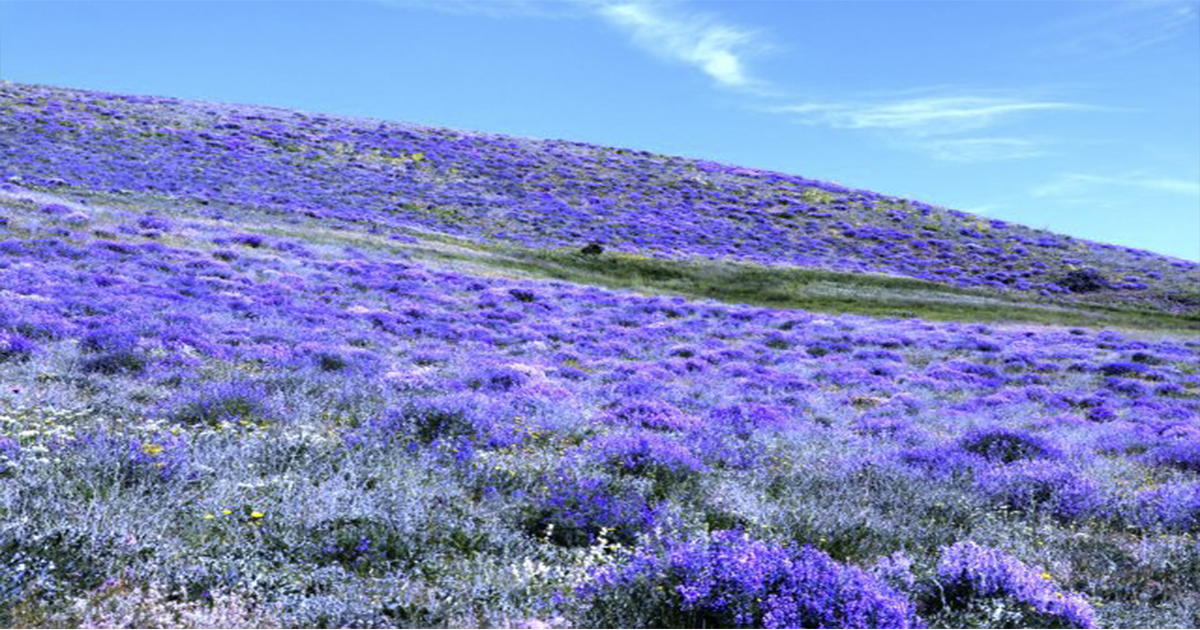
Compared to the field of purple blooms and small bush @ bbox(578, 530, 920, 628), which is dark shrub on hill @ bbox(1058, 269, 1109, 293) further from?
small bush @ bbox(578, 530, 920, 628)

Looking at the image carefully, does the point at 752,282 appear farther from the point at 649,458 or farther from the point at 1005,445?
the point at 649,458

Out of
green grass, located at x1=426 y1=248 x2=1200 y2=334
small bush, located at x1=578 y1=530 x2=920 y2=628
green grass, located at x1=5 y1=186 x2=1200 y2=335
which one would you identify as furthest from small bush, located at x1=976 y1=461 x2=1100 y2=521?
green grass, located at x1=426 y1=248 x2=1200 y2=334

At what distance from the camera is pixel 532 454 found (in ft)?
27.7

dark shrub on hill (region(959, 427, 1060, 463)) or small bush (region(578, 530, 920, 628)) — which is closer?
small bush (region(578, 530, 920, 628))

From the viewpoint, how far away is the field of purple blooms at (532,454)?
4559 millimetres

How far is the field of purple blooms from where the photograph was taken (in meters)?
4.56

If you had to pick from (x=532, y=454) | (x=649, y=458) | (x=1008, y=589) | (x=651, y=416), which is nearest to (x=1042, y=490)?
(x=1008, y=589)

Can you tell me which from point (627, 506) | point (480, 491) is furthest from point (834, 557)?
point (480, 491)

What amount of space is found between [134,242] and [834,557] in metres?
27.9

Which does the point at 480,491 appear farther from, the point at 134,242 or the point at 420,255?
the point at 420,255

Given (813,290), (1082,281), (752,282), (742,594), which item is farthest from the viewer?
(1082,281)

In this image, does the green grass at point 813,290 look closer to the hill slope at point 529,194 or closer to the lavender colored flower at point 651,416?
the hill slope at point 529,194

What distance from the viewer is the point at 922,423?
13953 mm

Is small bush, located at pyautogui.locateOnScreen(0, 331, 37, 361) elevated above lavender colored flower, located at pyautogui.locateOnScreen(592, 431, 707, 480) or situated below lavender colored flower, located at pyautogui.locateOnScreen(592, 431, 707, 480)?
below
